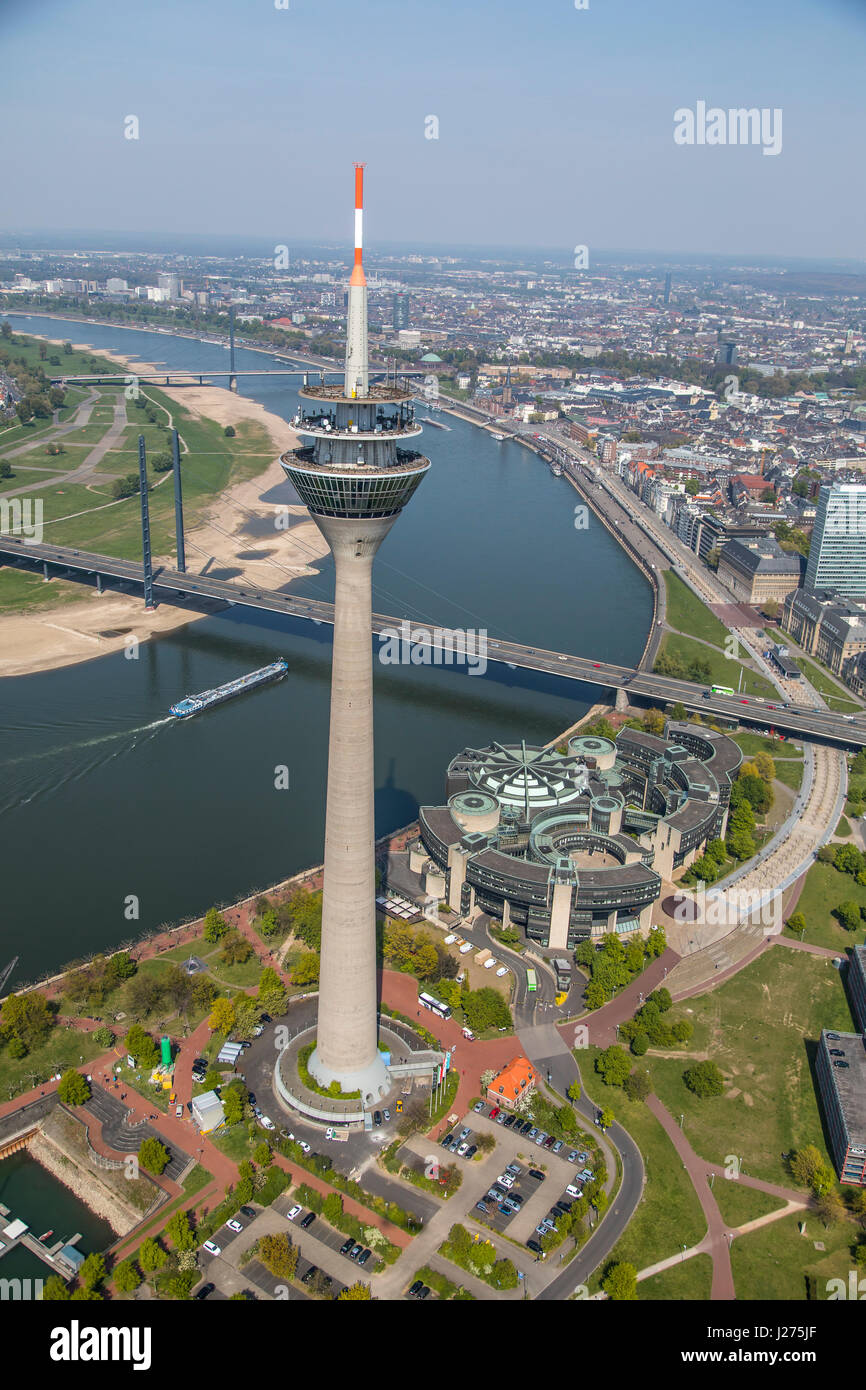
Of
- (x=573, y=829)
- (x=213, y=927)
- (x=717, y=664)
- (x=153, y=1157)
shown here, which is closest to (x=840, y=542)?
(x=717, y=664)

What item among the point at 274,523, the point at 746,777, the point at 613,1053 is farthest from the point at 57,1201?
the point at 274,523

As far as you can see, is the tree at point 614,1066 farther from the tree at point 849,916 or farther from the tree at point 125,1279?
the tree at point 125,1279

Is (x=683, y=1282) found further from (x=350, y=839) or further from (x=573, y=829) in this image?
(x=573, y=829)

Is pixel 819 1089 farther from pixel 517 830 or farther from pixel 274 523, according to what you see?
pixel 274 523

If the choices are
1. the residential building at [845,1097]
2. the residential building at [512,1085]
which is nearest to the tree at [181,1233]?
the residential building at [512,1085]

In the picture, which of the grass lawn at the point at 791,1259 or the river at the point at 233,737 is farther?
the river at the point at 233,737

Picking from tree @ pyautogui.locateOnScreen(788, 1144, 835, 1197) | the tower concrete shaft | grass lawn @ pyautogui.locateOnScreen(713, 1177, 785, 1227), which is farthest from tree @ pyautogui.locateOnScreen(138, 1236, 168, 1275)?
tree @ pyautogui.locateOnScreen(788, 1144, 835, 1197)
